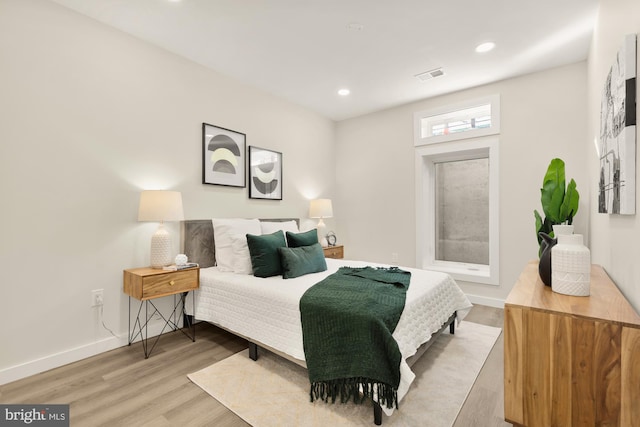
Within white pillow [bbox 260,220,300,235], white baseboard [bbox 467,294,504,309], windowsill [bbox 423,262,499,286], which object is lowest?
white baseboard [bbox 467,294,504,309]

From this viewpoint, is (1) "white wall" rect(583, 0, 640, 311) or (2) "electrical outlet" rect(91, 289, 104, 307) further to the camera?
(2) "electrical outlet" rect(91, 289, 104, 307)

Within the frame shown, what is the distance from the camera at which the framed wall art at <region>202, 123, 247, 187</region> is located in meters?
3.16

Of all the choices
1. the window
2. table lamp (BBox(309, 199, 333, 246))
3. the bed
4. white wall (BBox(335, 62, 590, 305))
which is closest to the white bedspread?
the bed

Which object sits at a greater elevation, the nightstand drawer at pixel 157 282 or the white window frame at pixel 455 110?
the white window frame at pixel 455 110

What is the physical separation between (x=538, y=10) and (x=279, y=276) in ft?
9.84

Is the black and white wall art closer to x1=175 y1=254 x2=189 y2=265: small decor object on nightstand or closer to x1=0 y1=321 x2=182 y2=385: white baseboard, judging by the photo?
x1=175 y1=254 x2=189 y2=265: small decor object on nightstand

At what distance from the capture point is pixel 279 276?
2604mm

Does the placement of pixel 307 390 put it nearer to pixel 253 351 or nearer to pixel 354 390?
pixel 354 390

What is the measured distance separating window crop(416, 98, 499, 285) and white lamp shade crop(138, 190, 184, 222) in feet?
10.2

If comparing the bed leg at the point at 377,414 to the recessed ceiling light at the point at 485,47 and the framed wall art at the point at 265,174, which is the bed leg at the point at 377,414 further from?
the recessed ceiling light at the point at 485,47

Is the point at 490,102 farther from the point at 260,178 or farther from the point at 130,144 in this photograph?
the point at 130,144

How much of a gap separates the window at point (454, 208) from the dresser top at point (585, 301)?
7.58 ft

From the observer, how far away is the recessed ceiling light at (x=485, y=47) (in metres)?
2.78

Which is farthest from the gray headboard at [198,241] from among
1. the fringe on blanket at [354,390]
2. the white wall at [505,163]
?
the white wall at [505,163]
